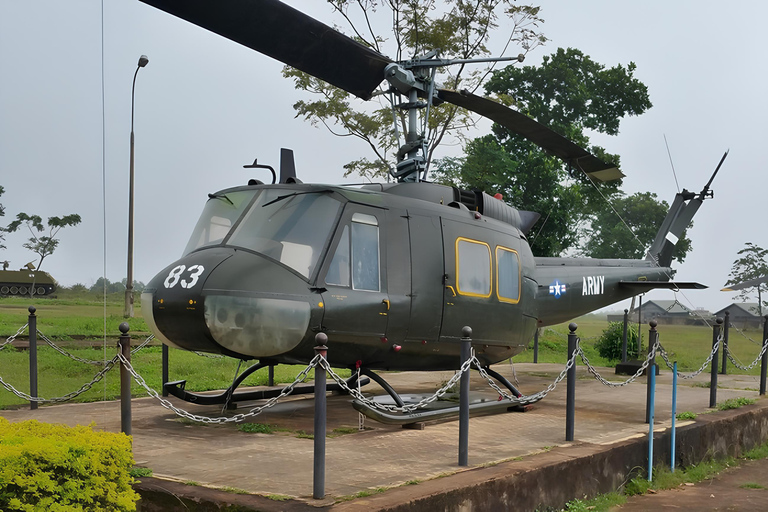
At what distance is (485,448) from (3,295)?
106 feet

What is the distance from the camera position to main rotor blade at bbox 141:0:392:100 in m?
5.64

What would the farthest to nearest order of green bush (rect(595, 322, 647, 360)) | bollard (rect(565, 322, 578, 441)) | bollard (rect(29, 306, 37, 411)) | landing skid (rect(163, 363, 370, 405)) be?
1. green bush (rect(595, 322, 647, 360))
2. bollard (rect(29, 306, 37, 411))
3. landing skid (rect(163, 363, 370, 405))
4. bollard (rect(565, 322, 578, 441))

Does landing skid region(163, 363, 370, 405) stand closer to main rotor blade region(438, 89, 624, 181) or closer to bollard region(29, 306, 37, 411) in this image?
bollard region(29, 306, 37, 411)

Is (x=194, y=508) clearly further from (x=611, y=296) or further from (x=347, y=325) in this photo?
(x=611, y=296)

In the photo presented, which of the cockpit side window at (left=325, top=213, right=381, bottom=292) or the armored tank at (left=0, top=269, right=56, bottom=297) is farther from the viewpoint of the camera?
the armored tank at (left=0, top=269, right=56, bottom=297)

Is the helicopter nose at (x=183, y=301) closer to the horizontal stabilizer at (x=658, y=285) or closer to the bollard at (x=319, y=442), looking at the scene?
the bollard at (x=319, y=442)

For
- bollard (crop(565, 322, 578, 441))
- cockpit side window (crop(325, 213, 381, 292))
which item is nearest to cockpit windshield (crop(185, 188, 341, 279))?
cockpit side window (crop(325, 213, 381, 292))

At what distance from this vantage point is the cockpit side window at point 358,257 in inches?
277

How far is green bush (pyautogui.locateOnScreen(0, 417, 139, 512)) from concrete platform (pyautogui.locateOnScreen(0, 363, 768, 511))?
0.57 meters

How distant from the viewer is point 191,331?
6.41m

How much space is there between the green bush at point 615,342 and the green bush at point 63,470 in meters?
18.2

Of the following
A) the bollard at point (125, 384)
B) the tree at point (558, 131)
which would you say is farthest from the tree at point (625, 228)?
the bollard at point (125, 384)

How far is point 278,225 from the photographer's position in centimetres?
692

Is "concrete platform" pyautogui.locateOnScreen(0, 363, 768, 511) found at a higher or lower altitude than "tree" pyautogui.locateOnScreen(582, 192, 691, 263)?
lower
